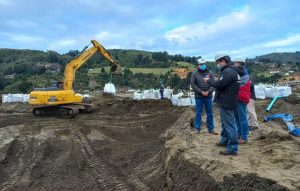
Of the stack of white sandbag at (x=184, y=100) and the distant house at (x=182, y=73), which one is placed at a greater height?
the distant house at (x=182, y=73)

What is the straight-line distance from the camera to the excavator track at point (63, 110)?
22.2 metres

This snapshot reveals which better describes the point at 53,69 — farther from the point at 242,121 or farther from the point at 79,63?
the point at 242,121

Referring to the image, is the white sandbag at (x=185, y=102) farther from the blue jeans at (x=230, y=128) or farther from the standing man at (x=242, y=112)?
the blue jeans at (x=230, y=128)

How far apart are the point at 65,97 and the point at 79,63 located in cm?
309

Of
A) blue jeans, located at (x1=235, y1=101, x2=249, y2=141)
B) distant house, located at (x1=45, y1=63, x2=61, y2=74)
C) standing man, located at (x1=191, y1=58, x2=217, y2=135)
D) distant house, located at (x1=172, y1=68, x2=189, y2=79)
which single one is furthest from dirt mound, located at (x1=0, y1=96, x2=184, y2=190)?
distant house, located at (x1=45, y1=63, x2=61, y2=74)

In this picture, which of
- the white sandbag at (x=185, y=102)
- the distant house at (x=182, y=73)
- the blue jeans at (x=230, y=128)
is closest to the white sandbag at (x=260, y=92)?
the white sandbag at (x=185, y=102)

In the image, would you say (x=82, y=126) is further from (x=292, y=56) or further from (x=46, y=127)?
(x=292, y=56)

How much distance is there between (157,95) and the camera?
31.6m

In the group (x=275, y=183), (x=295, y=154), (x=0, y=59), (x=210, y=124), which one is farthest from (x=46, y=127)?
(x=0, y=59)

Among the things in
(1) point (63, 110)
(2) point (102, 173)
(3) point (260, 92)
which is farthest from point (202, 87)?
(3) point (260, 92)

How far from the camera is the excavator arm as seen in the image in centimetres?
2400

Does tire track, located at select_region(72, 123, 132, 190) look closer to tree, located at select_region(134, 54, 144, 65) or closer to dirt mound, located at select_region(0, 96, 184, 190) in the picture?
dirt mound, located at select_region(0, 96, 184, 190)

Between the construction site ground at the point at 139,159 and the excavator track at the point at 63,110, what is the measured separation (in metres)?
3.54

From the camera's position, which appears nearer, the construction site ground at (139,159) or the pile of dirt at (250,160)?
the pile of dirt at (250,160)
